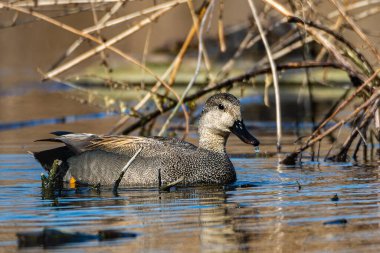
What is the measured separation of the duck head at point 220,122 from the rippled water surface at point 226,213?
1.38ft

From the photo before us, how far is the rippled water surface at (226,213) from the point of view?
20.2 ft

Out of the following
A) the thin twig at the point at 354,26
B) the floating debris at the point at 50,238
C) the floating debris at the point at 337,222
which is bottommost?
the floating debris at the point at 50,238

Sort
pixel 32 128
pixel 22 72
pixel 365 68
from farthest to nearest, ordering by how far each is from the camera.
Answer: pixel 22 72, pixel 32 128, pixel 365 68

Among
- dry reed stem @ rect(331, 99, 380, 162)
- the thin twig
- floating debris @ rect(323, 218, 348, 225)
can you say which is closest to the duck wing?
dry reed stem @ rect(331, 99, 380, 162)

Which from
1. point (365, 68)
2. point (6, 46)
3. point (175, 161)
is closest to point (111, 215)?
point (175, 161)

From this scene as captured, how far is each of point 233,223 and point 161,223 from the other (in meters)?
0.48

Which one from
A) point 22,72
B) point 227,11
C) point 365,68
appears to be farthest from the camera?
point 227,11

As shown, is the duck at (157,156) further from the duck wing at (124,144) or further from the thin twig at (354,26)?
the thin twig at (354,26)

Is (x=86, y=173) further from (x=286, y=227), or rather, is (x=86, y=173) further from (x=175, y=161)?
(x=286, y=227)

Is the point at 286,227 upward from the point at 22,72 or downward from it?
downward

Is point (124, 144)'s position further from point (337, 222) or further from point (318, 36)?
point (337, 222)

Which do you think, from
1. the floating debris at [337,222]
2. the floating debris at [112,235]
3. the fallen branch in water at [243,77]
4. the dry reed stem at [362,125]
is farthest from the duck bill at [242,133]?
the floating debris at [112,235]

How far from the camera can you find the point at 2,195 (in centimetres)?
839

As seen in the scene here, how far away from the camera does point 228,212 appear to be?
24.3 feet
